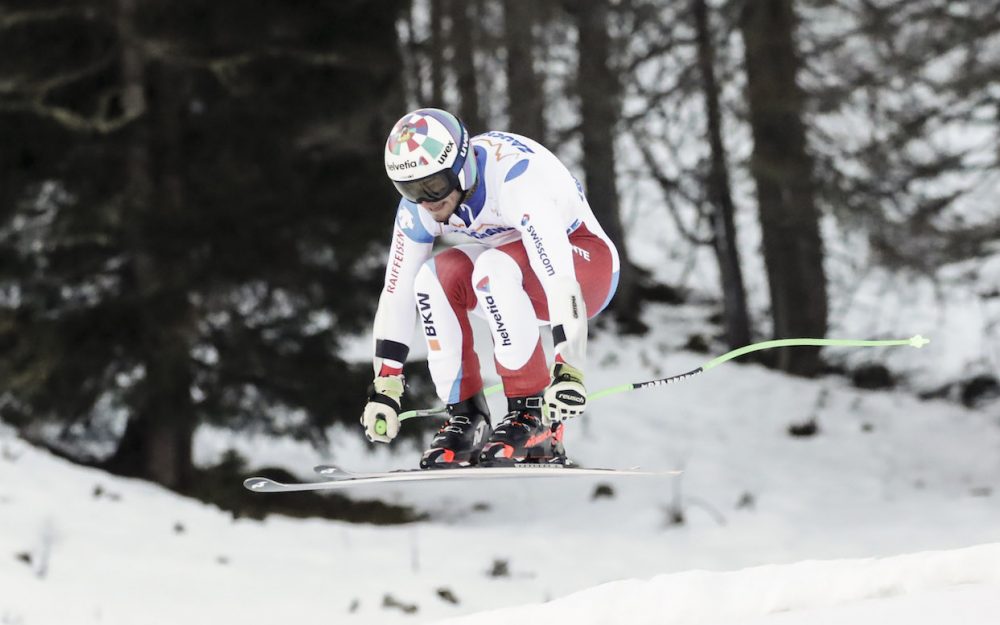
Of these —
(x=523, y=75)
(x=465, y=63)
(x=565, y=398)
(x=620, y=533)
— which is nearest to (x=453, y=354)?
(x=565, y=398)

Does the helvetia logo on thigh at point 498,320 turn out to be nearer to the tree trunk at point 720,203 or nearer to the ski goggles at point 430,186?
the ski goggles at point 430,186

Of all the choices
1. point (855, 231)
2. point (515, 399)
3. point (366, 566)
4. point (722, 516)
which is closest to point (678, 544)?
point (722, 516)

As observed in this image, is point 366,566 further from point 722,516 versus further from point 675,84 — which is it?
point 675,84

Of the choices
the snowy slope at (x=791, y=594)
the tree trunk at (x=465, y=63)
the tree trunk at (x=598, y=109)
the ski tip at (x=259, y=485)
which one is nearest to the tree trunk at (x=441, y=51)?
the tree trunk at (x=465, y=63)

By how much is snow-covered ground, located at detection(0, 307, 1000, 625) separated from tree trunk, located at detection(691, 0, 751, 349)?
1.01 m

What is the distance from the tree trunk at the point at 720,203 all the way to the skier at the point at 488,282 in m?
8.28

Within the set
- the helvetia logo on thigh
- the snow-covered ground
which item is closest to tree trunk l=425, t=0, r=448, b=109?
the snow-covered ground

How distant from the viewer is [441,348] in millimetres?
4074

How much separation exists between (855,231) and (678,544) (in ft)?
13.2

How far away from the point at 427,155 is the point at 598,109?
8.48 metres

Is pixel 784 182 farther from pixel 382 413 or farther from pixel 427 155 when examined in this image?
pixel 427 155

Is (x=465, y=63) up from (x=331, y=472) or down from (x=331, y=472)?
up

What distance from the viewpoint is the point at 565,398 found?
11.7ft

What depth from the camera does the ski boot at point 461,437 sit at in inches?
162
